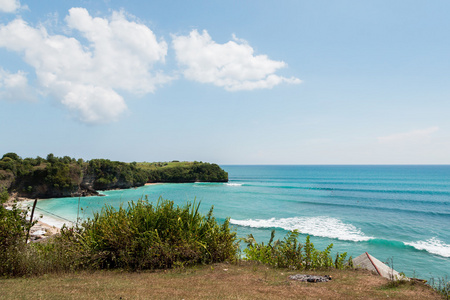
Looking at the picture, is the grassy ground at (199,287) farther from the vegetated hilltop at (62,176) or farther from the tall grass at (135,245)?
the vegetated hilltop at (62,176)

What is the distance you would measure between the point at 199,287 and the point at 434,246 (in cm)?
2341

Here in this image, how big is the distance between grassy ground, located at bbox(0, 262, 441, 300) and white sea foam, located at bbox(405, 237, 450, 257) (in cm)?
1816

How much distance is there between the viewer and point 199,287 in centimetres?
494

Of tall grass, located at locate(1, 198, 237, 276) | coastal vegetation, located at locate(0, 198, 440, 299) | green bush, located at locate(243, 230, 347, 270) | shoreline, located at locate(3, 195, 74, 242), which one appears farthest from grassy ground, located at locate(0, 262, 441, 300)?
shoreline, located at locate(3, 195, 74, 242)

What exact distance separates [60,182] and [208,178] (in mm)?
50829

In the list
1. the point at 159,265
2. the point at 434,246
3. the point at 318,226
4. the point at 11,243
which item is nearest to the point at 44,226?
the point at 11,243

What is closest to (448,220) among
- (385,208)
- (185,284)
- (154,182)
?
(385,208)

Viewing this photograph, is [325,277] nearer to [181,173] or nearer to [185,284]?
[185,284]

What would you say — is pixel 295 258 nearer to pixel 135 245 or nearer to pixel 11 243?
pixel 135 245

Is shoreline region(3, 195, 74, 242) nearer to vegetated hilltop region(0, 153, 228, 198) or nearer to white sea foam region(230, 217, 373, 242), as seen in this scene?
vegetated hilltop region(0, 153, 228, 198)

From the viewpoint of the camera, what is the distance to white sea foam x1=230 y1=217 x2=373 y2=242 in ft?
76.3

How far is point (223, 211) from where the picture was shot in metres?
34.8

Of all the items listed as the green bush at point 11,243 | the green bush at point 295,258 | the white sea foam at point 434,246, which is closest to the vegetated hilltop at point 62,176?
the green bush at point 11,243

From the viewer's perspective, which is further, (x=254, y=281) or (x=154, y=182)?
(x=154, y=182)
